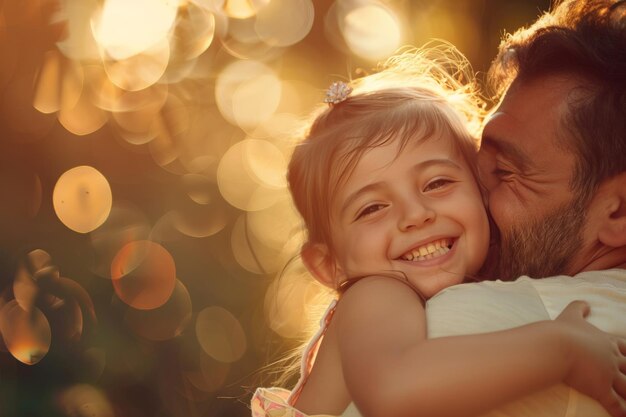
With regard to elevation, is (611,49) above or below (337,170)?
above

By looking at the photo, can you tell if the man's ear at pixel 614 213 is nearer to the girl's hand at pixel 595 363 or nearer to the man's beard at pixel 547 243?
the man's beard at pixel 547 243

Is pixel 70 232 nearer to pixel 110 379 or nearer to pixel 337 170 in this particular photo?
pixel 110 379

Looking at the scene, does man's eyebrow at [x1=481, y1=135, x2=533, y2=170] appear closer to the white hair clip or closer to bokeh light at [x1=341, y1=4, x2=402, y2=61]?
the white hair clip

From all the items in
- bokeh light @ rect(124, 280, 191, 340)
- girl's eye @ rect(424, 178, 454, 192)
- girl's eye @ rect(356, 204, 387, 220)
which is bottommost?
bokeh light @ rect(124, 280, 191, 340)

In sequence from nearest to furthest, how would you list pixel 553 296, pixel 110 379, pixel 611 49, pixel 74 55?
pixel 553 296, pixel 611 49, pixel 110 379, pixel 74 55

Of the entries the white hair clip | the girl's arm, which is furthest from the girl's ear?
the girl's arm

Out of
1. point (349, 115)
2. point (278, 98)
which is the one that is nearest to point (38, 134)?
point (278, 98)

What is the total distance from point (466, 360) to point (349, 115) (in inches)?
50.5

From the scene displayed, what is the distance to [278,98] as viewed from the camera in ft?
37.3

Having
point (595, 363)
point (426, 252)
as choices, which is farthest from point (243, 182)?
point (595, 363)

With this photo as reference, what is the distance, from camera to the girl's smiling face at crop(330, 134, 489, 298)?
2551mm

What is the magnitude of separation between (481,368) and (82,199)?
7661 millimetres

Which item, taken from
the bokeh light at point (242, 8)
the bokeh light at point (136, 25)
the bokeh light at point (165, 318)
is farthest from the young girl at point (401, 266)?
the bokeh light at point (136, 25)

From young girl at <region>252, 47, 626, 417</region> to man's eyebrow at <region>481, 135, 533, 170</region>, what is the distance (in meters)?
0.11
